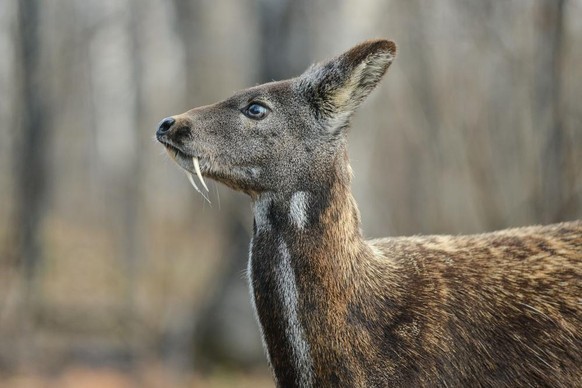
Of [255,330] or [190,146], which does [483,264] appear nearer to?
[190,146]

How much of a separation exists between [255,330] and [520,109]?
550cm

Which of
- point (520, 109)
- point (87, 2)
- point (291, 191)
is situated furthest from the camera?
point (87, 2)

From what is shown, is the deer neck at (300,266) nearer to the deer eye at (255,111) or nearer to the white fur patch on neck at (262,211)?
the white fur patch on neck at (262,211)

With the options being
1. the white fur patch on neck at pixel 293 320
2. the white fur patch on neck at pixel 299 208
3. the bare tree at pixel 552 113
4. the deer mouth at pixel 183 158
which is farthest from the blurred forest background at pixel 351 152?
the white fur patch on neck at pixel 293 320

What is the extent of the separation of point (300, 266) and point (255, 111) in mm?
1139

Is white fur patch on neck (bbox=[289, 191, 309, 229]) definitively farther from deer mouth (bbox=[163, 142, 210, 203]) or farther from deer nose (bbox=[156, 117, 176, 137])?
deer nose (bbox=[156, 117, 176, 137])

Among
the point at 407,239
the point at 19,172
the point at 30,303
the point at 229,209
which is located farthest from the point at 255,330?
the point at 407,239

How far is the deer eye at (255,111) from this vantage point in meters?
5.69

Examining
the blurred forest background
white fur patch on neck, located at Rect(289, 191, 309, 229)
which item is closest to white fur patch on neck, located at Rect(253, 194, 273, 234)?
white fur patch on neck, located at Rect(289, 191, 309, 229)

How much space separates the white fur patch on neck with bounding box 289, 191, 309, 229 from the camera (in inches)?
209

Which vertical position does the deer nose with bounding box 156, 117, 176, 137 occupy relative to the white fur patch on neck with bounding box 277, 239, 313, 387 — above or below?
above

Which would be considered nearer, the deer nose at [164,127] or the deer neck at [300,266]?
the deer neck at [300,266]

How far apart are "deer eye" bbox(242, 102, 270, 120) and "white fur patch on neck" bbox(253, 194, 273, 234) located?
0.56 meters

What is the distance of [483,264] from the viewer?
5410 mm
